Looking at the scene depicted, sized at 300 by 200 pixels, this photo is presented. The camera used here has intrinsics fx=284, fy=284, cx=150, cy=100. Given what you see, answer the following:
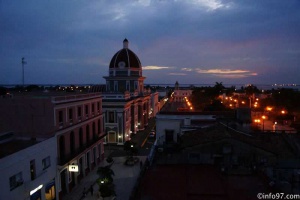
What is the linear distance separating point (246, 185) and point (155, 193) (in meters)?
3.81

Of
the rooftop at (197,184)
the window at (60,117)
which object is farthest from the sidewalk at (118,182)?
the rooftop at (197,184)

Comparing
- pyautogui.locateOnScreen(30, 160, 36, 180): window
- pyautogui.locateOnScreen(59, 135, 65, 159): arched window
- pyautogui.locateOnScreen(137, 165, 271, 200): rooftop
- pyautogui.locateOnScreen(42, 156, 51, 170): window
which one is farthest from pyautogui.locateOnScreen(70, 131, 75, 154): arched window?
pyautogui.locateOnScreen(137, 165, 271, 200): rooftop

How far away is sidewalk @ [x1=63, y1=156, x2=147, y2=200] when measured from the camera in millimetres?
24828

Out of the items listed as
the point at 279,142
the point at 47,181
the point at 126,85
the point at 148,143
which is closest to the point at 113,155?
the point at 148,143

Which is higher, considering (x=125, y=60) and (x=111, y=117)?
(x=125, y=60)

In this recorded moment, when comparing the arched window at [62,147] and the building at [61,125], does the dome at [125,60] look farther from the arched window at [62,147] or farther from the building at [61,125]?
the arched window at [62,147]

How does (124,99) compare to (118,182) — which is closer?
(118,182)

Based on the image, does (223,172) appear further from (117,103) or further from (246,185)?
(117,103)

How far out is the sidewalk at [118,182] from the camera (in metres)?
24.8

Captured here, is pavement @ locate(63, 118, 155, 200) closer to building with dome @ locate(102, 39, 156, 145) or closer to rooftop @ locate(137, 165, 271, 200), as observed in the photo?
building with dome @ locate(102, 39, 156, 145)

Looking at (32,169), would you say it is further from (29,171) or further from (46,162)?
(46,162)

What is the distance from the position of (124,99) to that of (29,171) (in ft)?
88.1

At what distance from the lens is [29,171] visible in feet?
62.1

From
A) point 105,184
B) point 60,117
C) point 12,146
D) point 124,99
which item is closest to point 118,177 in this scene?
point 105,184
